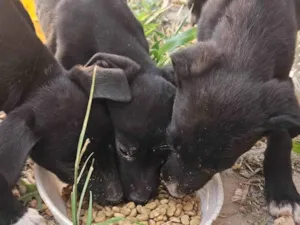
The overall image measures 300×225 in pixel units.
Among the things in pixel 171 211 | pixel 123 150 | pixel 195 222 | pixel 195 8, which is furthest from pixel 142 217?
pixel 195 8

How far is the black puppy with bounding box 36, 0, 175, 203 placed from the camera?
132 inches

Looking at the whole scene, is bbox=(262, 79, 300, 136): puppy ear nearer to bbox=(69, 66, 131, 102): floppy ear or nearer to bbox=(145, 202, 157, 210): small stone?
bbox=(69, 66, 131, 102): floppy ear

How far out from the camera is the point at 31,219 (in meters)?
3.40

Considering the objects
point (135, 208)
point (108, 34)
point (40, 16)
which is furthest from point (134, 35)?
point (135, 208)

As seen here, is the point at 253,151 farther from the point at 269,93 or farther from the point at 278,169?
the point at 269,93

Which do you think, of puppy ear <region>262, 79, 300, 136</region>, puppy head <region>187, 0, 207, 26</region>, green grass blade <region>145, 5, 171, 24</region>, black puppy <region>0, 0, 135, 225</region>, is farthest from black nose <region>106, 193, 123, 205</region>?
green grass blade <region>145, 5, 171, 24</region>

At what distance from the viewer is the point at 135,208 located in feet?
11.6

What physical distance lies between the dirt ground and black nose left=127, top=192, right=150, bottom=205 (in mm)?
503

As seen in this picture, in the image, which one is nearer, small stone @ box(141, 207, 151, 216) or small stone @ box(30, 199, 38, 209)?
small stone @ box(141, 207, 151, 216)

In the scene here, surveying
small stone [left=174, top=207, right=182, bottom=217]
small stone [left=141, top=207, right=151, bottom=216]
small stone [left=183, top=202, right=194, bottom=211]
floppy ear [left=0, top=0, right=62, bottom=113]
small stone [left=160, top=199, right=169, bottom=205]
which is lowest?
small stone [left=183, top=202, right=194, bottom=211]

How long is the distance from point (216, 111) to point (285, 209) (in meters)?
1.07

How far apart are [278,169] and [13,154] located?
1.73 metres

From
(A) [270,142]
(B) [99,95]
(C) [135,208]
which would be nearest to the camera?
(B) [99,95]

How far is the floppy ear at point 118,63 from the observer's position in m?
3.47
